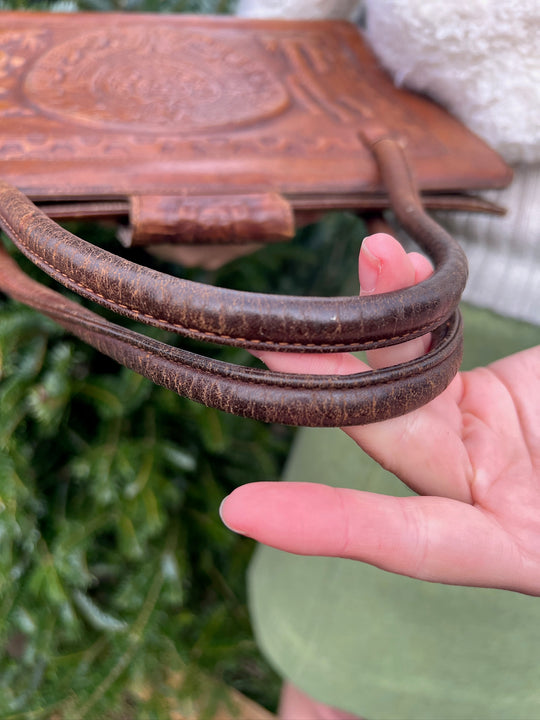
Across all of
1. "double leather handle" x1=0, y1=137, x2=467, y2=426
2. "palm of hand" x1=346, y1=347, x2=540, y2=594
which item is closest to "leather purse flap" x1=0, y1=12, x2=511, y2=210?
"double leather handle" x1=0, y1=137, x2=467, y2=426

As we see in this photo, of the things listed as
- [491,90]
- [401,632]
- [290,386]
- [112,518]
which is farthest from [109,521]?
[491,90]

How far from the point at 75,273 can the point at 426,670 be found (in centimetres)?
59

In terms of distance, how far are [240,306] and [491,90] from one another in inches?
18.4

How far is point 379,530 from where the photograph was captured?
15.5 inches

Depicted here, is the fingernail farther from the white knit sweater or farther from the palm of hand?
the white knit sweater

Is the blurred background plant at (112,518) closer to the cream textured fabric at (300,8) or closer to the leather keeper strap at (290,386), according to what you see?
Result: the cream textured fabric at (300,8)

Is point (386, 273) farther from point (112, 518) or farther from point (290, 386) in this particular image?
point (112, 518)

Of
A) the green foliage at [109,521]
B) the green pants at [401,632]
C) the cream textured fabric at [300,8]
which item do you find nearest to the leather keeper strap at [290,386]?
the green pants at [401,632]

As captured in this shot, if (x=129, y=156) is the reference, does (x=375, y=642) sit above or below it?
below

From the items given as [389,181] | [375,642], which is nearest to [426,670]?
[375,642]

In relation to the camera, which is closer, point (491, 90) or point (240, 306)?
point (240, 306)

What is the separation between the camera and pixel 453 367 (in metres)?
0.45

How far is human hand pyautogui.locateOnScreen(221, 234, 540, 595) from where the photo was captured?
39cm

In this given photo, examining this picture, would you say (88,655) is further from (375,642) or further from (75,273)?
(75,273)
